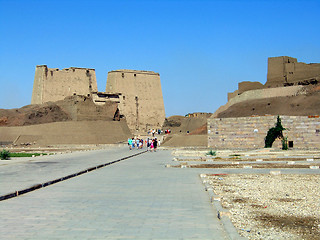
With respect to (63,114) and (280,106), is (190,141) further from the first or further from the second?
(63,114)

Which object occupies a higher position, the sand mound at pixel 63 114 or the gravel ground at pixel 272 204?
the sand mound at pixel 63 114

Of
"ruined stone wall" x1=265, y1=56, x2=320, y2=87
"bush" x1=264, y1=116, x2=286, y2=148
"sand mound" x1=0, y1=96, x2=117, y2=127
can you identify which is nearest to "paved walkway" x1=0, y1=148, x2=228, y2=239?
"bush" x1=264, y1=116, x2=286, y2=148

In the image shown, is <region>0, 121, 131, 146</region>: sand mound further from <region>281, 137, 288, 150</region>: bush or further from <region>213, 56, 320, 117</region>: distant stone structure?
<region>281, 137, 288, 150</region>: bush

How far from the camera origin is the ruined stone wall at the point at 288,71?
53.4 metres

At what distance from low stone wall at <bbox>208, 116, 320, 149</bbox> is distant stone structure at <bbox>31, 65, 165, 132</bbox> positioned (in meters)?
33.8

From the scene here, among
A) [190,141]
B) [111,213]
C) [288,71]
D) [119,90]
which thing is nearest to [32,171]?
[111,213]

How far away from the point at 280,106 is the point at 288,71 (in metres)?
7.10

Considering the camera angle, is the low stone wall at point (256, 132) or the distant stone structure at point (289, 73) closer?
the low stone wall at point (256, 132)

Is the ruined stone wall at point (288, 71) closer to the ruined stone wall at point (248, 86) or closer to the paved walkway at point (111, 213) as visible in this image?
the ruined stone wall at point (248, 86)

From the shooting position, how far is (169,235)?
4.55 m

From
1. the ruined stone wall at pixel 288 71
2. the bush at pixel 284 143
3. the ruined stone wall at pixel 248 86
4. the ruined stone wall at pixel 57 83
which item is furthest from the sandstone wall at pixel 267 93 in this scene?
the bush at pixel 284 143

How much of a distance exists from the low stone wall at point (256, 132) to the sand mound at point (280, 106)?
17651 millimetres

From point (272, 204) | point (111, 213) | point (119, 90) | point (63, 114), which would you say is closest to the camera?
point (111, 213)

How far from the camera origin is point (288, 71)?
5450 centimetres
